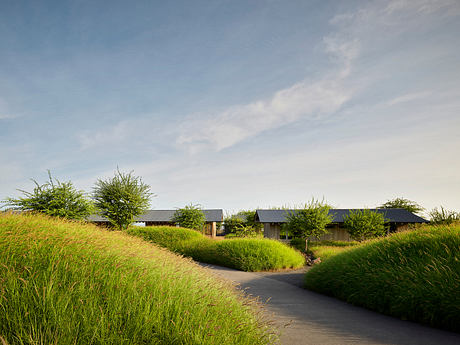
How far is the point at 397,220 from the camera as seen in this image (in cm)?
3106

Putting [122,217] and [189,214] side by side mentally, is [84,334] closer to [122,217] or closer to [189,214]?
[122,217]

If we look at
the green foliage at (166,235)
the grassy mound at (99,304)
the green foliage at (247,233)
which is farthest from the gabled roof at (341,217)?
the grassy mound at (99,304)

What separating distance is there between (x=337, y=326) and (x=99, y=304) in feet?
13.6

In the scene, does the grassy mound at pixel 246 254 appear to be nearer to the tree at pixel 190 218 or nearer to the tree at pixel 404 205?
the tree at pixel 190 218

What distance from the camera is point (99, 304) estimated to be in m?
3.10

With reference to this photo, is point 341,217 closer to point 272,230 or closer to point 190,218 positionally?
point 272,230

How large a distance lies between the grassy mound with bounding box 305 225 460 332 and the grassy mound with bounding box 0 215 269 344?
3.64 metres

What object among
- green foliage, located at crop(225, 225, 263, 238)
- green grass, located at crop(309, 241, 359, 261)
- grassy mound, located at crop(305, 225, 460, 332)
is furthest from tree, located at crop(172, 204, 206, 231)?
grassy mound, located at crop(305, 225, 460, 332)

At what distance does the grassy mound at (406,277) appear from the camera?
500 centimetres

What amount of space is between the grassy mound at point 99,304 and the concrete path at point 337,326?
89 cm

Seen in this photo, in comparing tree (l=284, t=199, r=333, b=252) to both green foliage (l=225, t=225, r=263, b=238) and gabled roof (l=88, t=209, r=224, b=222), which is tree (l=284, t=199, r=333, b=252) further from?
gabled roof (l=88, t=209, r=224, b=222)

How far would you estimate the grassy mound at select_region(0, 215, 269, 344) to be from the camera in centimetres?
271

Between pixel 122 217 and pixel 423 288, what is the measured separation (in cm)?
2023

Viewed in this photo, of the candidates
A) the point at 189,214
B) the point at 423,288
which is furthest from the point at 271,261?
the point at 189,214
